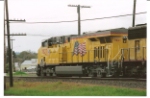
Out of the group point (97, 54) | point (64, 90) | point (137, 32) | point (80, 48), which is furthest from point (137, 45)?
point (64, 90)

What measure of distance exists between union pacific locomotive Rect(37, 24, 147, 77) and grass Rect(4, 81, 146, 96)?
1.65 meters

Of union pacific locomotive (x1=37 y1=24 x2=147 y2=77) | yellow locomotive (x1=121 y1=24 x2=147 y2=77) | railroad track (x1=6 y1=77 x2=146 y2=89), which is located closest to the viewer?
railroad track (x1=6 y1=77 x2=146 y2=89)

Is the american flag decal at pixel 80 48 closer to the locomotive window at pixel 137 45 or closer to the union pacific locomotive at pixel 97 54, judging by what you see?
the union pacific locomotive at pixel 97 54

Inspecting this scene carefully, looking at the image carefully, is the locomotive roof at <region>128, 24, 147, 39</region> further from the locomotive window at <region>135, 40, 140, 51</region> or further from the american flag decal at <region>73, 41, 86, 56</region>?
the american flag decal at <region>73, 41, 86, 56</region>

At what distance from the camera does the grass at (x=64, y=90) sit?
37.8ft

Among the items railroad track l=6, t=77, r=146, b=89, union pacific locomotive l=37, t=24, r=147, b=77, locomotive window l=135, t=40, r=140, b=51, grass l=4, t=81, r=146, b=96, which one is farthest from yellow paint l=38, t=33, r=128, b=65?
grass l=4, t=81, r=146, b=96

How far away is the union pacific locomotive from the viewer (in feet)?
45.1

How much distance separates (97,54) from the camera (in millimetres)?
15242

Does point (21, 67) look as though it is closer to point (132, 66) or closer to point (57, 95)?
point (57, 95)

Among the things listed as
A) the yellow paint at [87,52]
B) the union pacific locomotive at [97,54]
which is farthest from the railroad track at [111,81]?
the yellow paint at [87,52]

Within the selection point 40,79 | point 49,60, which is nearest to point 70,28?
point 40,79

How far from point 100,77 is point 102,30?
5.50ft

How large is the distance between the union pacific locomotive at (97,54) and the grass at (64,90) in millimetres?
1647

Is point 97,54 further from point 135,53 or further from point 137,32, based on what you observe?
point 137,32
